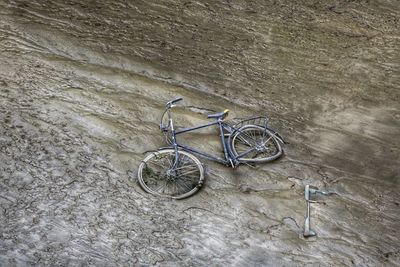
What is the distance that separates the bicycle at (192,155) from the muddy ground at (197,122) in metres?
0.23

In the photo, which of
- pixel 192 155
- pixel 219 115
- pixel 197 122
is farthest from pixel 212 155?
pixel 197 122

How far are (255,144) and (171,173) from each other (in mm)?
1673

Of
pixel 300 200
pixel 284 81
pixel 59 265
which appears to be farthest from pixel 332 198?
pixel 59 265

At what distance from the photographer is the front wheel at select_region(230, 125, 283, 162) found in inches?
377

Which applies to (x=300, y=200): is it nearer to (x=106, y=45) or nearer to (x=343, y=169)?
(x=343, y=169)

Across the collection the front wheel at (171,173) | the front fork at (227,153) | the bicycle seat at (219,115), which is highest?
the bicycle seat at (219,115)

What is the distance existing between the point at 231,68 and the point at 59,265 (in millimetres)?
5418

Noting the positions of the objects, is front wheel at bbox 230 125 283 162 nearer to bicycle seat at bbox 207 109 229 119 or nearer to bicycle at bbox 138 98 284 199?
bicycle at bbox 138 98 284 199

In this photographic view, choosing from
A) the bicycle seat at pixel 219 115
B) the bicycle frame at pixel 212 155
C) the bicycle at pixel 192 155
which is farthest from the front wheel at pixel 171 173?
the bicycle seat at pixel 219 115

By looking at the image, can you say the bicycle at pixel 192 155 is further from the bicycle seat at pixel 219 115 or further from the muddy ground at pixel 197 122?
the muddy ground at pixel 197 122

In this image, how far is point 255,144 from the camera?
9.72 m

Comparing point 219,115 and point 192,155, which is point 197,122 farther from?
point 192,155

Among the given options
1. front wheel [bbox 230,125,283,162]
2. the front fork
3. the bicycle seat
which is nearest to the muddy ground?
the front fork

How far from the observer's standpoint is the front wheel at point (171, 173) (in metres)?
9.05
